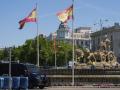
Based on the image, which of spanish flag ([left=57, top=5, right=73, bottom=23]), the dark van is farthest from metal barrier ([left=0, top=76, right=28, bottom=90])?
spanish flag ([left=57, top=5, right=73, bottom=23])

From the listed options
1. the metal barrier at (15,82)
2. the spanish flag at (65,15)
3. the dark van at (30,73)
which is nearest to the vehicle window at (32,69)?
the dark van at (30,73)

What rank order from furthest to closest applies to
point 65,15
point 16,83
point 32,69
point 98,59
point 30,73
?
1. point 98,59
2. point 65,15
3. point 32,69
4. point 30,73
5. point 16,83

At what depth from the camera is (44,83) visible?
3678 cm

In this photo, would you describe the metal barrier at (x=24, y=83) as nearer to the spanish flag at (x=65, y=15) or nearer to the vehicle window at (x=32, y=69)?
the vehicle window at (x=32, y=69)

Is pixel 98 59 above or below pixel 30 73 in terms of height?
above

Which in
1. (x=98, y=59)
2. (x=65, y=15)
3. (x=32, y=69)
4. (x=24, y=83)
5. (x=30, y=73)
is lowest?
(x=24, y=83)

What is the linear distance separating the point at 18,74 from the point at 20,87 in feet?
19.1

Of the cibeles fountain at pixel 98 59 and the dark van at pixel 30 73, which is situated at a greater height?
the cibeles fountain at pixel 98 59

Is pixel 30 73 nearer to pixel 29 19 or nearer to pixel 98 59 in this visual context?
pixel 29 19

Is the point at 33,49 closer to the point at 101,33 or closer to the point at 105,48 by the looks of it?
the point at 101,33

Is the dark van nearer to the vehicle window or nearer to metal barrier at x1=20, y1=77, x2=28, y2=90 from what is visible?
the vehicle window

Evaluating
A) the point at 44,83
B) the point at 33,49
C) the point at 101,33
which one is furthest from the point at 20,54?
the point at 44,83

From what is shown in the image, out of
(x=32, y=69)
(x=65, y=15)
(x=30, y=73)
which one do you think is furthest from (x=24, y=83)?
(x=65, y=15)

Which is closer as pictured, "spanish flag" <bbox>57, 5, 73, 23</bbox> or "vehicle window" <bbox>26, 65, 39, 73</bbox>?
"vehicle window" <bbox>26, 65, 39, 73</bbox>
